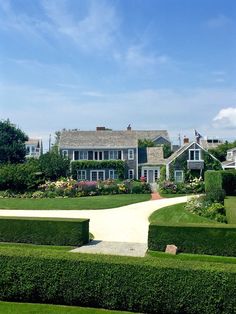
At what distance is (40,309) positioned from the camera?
10.1 metres

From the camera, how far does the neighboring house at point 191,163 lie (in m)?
45.6

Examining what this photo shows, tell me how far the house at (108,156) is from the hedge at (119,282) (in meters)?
39.6

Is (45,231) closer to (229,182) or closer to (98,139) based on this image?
(229,182)

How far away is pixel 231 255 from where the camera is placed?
15398 mm

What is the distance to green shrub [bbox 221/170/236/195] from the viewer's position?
3281 cm

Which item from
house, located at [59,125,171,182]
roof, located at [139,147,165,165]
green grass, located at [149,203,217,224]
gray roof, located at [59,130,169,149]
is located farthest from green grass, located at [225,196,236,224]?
gray roof, located at [59,130,169,149]

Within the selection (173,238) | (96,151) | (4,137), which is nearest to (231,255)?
(173,238)

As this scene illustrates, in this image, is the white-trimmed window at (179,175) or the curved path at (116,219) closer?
the curved path at (116,219)

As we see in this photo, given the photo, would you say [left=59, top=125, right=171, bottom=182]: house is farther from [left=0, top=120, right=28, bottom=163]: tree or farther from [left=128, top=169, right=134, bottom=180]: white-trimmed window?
[left=0, top=120, right=28, bottom=163]: tree

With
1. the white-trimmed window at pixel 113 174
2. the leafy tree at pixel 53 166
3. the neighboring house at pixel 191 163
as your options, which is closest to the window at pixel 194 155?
the neighboring house at pixel 191 163

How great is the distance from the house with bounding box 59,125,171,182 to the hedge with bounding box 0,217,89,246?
107 feet

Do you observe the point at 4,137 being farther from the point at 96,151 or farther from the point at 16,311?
the point at 16,311

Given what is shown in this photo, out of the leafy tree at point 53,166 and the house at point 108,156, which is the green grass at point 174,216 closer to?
the leafy tree at point 53,166

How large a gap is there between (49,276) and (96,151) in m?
41.4
